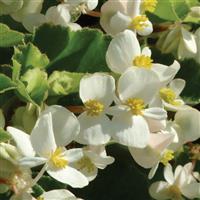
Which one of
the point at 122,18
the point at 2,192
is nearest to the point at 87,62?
the point at 122,18

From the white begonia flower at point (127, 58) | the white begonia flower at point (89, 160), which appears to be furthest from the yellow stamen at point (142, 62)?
the white begonia flower at point (89, 160)

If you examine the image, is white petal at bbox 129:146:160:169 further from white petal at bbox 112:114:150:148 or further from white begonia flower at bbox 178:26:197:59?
white begonia flower at bbox 178:26:197:59

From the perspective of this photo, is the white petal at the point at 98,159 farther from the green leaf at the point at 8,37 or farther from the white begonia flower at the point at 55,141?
the green leaf at the point at 8,37

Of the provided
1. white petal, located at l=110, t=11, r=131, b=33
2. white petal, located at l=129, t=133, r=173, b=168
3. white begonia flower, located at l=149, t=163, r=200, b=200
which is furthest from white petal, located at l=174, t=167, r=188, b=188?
white petal, located at l=110, t=11, r=131, b=33

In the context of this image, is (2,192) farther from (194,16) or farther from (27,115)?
(194,16)

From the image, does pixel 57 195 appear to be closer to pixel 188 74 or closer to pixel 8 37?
pixel 8 37

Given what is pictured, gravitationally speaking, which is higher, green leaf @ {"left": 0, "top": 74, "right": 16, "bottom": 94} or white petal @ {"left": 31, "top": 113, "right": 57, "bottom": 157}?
green leaf @ {"left": 0, "top": 74, "right": 16, "bottom": 94}

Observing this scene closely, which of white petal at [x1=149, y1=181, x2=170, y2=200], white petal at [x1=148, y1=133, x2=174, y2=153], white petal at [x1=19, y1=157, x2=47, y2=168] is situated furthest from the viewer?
white petal at [x1=149, y1=181, x2=170, y2=200]
